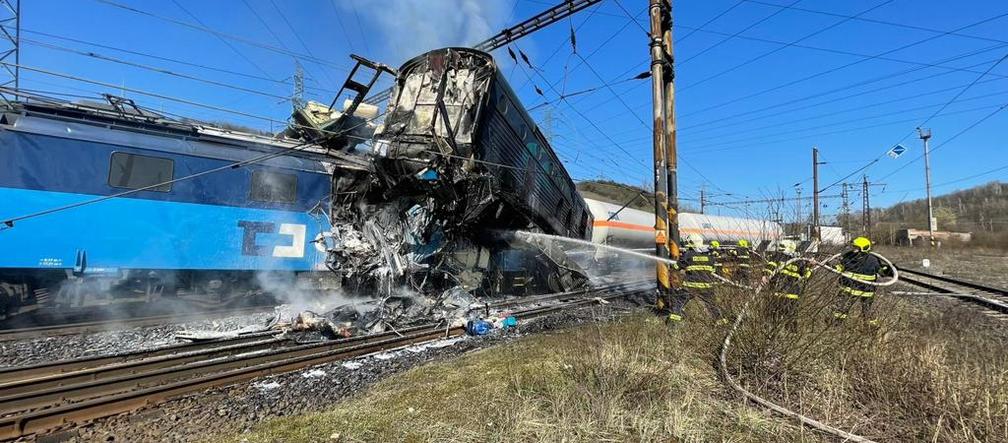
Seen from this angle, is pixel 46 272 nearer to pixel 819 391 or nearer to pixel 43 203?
pixel 43 203

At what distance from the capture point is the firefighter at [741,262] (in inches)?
197

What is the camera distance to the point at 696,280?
7.14 metres

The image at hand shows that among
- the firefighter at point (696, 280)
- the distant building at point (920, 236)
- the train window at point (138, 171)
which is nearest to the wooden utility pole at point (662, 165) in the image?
the firefighter at point (696, 280)

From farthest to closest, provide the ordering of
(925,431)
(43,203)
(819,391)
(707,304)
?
(43,203) < (707,304) < (819,391) < (925,431)

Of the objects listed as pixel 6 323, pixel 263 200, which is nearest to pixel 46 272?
pixel 6 323

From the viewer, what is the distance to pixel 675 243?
7992 millimetres

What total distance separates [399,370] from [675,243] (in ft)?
15.7

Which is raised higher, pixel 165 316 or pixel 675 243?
pixel 675 243

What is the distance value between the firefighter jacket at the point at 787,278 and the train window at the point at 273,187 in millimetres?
8928

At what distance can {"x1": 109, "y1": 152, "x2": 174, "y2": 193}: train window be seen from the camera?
8.72m

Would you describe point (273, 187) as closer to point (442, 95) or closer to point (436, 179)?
point (436, 179)

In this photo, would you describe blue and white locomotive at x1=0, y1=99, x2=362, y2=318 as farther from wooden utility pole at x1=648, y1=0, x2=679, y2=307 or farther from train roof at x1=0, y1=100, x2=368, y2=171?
wooden utility pole at x1=648, y1=0, x2=679, y2=307

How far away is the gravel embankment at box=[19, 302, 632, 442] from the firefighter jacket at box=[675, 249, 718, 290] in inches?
124

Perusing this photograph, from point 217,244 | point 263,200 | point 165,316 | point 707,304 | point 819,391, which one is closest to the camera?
point 819,391
